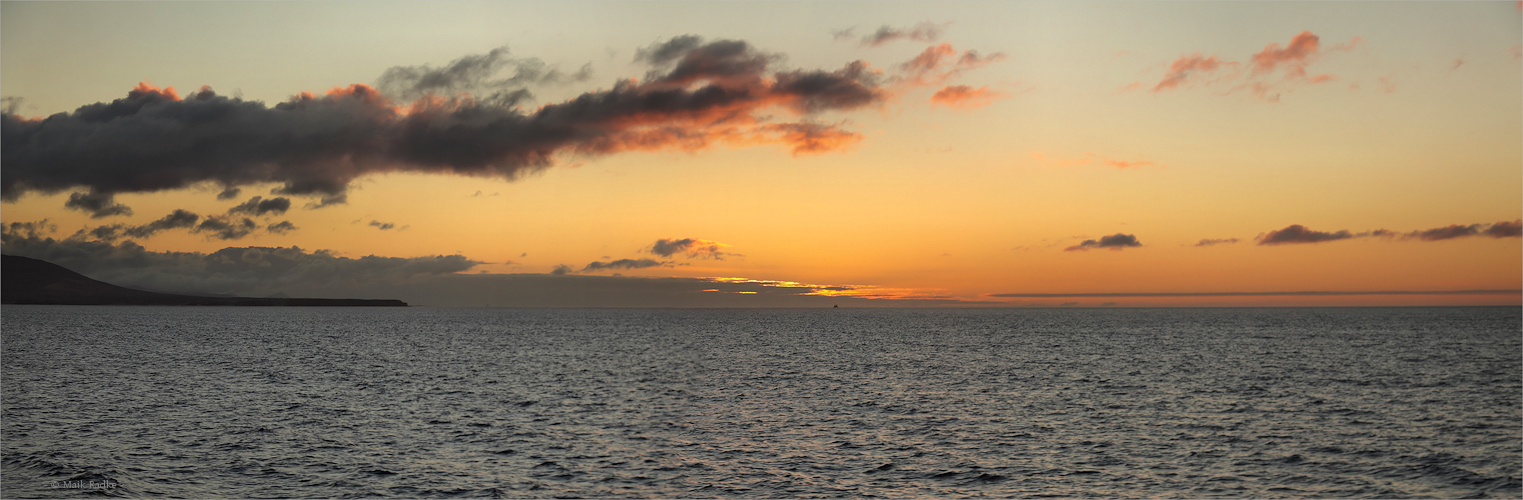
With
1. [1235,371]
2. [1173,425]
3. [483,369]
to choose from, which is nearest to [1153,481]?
[1173,425]

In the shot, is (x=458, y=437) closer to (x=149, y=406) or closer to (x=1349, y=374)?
(x=149, y=406)

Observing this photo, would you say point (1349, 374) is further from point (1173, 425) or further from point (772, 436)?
point (772, 436)

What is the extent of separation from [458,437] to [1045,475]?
2765cm

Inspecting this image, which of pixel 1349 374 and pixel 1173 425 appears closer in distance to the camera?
pixel 1173 425

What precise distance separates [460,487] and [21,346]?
116886mm

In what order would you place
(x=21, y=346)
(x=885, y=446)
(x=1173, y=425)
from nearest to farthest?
(x=885, y=446)
(x=1173, y=425)
(x=21, y=346)

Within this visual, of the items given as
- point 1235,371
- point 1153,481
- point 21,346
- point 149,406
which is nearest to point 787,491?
point 1153,481

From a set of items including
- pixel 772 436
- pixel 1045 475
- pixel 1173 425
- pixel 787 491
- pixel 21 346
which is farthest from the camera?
pixel 21 346

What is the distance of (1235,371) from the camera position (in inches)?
3110

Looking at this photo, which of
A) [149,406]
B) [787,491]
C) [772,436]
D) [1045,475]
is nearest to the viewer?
[787,491]

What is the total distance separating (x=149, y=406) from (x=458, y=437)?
23916 mm

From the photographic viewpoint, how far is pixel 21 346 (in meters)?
110

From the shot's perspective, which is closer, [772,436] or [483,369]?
[772,436]

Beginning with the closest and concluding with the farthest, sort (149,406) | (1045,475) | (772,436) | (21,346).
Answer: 1. (1045,475)
2. (772,436)
3. (149,406)
4. (21,346)
